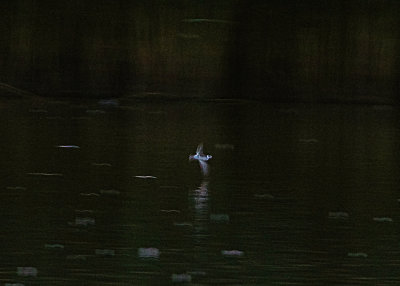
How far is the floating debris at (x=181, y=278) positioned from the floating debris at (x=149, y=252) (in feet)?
1.60

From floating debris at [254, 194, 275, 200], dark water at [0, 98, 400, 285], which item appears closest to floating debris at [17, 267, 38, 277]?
dark water at [0, 98, 400, 285]

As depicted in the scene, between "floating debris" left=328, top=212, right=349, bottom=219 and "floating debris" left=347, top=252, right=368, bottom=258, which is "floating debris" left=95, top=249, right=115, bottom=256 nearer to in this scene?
"floating debris" left=347, top=252, right=368, bottom=258

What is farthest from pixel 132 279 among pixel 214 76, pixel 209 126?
pixel 214 76

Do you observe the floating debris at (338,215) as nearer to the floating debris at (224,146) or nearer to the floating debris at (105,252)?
the floating debris at (105,252)

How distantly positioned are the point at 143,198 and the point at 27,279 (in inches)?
106

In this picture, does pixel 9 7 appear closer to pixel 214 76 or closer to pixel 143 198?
pixel 214 76

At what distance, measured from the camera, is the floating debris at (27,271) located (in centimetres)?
587

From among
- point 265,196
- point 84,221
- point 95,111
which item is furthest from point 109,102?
point 84,221

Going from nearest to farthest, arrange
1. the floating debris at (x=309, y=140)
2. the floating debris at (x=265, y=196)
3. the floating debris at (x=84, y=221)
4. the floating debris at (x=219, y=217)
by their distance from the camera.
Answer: the floating debris at (x=84, y=221), the floating debris at (x=219, y=217), the floating debris at (x=265, y=196), the floating debris at (x=309, y=140)

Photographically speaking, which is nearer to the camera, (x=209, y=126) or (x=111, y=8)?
(x=209, y=126)

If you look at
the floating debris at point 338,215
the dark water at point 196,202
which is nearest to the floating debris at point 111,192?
the dark water at point 196,202

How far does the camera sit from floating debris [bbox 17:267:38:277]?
19.3 ft

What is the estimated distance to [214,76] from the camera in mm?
17172

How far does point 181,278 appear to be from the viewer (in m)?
5.88
